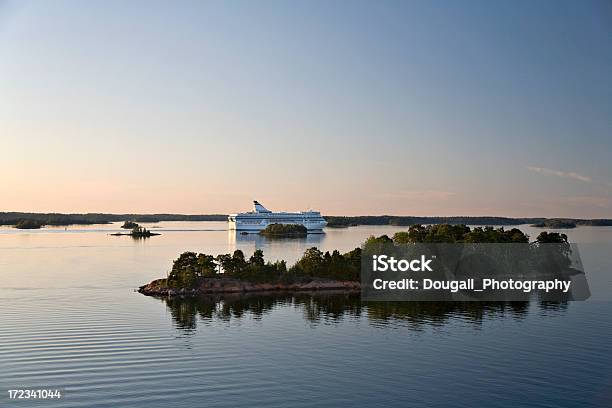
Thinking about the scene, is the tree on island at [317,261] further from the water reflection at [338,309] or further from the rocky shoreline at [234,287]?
the water reflection at [338,309]

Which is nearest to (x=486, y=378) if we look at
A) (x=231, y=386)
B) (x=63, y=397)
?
(x=231, y=386)

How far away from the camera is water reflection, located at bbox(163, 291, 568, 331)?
55000 mm

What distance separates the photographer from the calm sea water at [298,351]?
32.5 m

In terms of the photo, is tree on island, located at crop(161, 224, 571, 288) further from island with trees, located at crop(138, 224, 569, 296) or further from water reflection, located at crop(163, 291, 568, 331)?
water reflection, located at crop(163, 291, 568, 331)

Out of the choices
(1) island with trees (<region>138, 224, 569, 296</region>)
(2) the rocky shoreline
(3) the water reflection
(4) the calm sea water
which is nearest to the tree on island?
(1) island with trees (<region>138, 224, 569, 296</region>)

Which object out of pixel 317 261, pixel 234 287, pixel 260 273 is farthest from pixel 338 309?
pixel 317 261

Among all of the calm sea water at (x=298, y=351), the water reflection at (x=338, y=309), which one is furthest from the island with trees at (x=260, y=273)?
the calm sea water at (x=298, y=351)

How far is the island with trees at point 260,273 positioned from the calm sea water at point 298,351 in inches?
164

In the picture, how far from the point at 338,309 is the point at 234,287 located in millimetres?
15815

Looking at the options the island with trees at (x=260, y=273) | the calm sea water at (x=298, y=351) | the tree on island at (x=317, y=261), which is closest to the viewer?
the calm sea water at (x=298, y=351)

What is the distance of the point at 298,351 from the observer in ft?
139

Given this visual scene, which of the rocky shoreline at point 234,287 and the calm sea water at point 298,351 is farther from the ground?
Answer: the rocky shoreline at point 234,287

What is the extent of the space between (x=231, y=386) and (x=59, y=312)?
2901cm

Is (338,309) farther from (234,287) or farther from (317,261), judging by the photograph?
(317,261)
